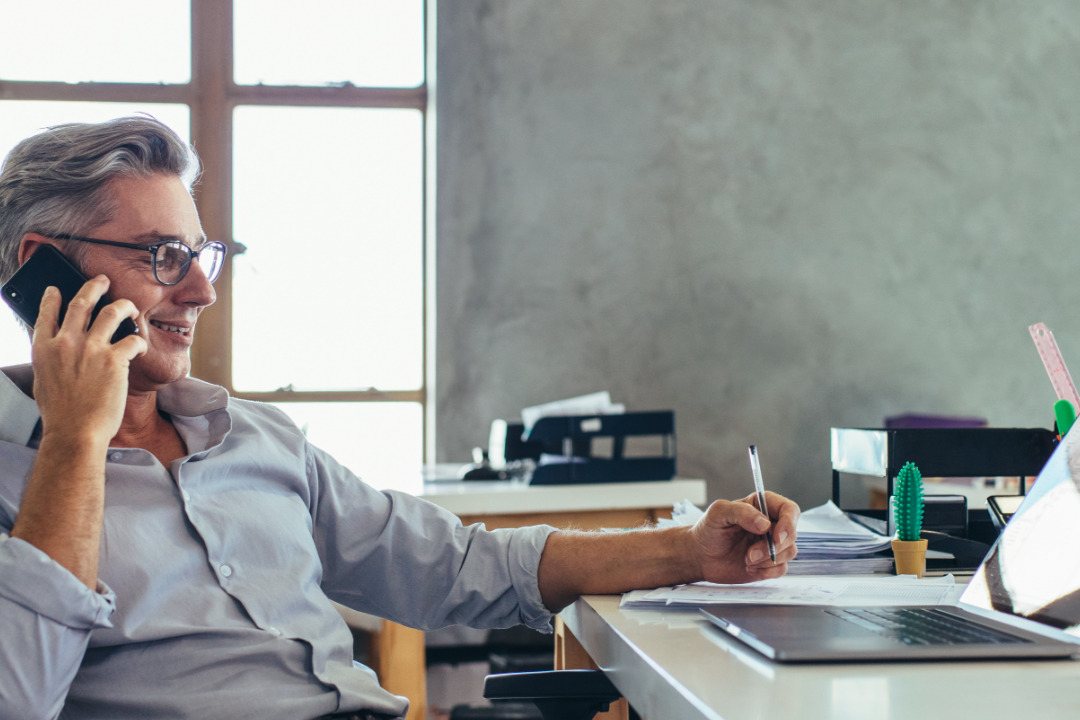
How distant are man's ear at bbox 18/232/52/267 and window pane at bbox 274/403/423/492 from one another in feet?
9.37

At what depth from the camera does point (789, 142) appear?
3.91m

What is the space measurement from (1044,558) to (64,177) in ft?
3.82

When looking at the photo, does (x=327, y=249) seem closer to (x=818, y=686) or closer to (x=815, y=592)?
(x=815, y=592)

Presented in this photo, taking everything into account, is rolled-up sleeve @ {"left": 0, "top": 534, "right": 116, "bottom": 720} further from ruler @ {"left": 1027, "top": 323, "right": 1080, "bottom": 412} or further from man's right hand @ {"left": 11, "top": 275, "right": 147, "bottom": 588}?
ruler @ {"left": 1027, "top": 323, "right": 1080, "bottom": 412}

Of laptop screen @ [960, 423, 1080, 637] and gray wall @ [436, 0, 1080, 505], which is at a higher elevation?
gray wall @ [436, 0, 1080, 505]

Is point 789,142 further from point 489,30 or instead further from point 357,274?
point 357,274

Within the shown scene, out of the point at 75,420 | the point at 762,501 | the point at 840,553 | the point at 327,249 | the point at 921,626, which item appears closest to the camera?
the point at 921,626

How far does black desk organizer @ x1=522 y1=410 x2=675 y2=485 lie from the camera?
8.22 ft

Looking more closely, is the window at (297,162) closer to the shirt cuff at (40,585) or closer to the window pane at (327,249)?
the window pane at (327,249)

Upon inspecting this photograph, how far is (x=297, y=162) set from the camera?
157 inches

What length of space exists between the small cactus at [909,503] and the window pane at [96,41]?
12.1 feet

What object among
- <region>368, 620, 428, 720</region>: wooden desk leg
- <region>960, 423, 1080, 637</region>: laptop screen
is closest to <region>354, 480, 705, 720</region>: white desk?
<region>368, 620, 428, 720</region>: wooden desk leg

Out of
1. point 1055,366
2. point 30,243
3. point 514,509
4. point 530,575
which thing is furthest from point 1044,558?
point 514,509

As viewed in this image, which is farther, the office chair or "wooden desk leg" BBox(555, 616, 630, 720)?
"wooden desk leg" BBox(555, 616, 630, 720)
